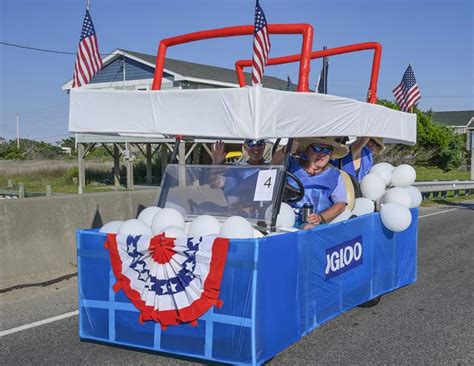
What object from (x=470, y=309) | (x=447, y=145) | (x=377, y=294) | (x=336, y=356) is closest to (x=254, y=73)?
(x=336, y=356)

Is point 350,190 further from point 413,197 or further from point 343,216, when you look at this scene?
point 413,197

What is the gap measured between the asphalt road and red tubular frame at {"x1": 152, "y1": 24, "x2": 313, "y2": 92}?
2.19 meters

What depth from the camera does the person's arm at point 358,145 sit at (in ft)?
24.2

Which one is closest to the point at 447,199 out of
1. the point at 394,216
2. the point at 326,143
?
the point at 394,216

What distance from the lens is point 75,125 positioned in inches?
198

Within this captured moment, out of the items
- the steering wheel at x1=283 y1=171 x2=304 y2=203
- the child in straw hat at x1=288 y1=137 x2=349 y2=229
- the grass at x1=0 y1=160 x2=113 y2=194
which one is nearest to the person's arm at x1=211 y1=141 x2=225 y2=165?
the child in straw hat at x1=288 y1=137 x2=349 y2=229

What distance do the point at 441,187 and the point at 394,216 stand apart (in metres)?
15.7

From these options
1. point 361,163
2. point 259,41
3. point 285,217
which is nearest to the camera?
point 259,41

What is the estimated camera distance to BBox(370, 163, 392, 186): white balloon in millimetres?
7410

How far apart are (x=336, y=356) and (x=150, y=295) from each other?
159 centimetres

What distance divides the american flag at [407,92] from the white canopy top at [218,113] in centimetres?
381

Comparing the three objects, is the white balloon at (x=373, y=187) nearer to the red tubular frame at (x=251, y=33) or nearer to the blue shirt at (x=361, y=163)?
the blue shirt at (x=361, y=163)

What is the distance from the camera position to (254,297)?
414 cm

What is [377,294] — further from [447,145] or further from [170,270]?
[447,145]
